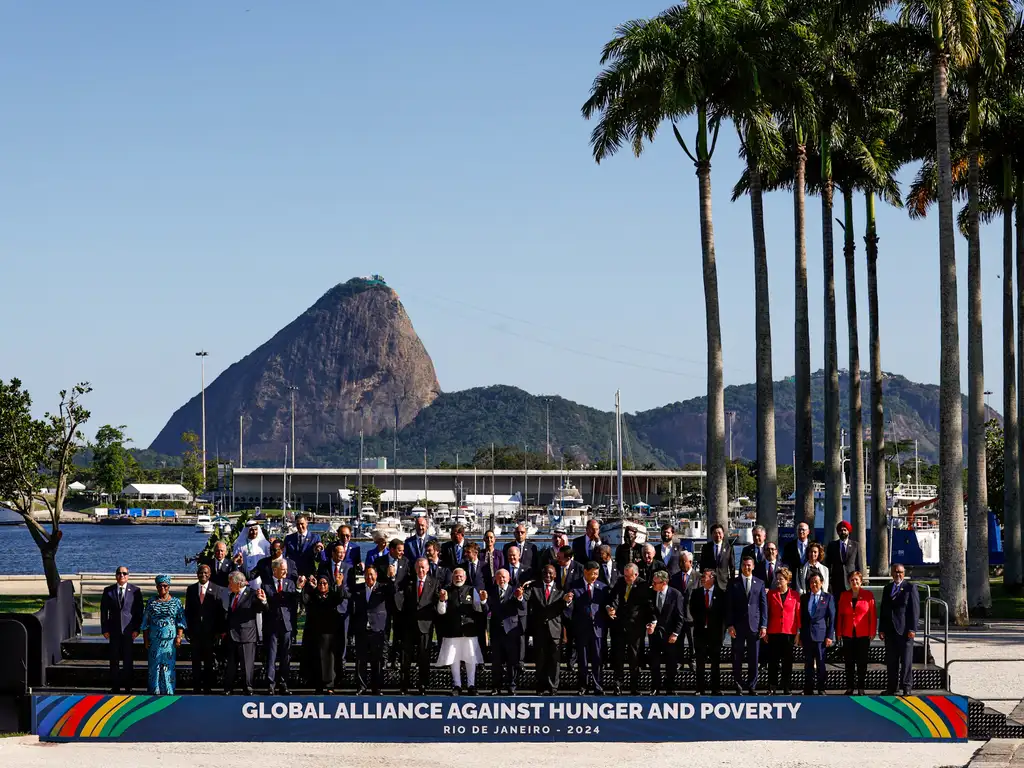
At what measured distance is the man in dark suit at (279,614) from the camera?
1950 cm

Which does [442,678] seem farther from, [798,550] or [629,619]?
[798,550]

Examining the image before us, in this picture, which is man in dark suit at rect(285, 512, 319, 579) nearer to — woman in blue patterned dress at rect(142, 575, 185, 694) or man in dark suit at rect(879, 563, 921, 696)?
woman in blue patterned dress at rect(142, 575, 185, 694)

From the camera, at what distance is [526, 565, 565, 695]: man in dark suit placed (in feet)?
63.8

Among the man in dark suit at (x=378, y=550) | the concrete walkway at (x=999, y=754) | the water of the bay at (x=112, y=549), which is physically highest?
the man in dark suit at (x=378, y=550)

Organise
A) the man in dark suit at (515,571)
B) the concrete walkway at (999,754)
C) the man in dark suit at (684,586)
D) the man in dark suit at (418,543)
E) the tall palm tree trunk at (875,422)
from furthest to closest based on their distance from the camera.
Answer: the tall palm tree trunk at (875,422), the man in dark suit at (418,543), the man in dark suit at (515,571), the man in dark suit at (684,586), the concrete walkway at (999,754)

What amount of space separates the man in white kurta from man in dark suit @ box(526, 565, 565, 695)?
0.73 m

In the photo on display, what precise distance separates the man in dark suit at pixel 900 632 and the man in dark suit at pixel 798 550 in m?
1.51

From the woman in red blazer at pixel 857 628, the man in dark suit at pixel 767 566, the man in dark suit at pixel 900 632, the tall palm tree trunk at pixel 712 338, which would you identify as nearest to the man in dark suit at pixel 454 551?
the man in dark suit at pixel 767 566

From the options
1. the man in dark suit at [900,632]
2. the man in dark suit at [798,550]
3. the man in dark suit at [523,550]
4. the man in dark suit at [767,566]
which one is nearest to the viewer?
the man in dark suit at [900,632]

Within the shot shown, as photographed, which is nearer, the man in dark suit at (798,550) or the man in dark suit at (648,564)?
the man in dark suit at (648,564)

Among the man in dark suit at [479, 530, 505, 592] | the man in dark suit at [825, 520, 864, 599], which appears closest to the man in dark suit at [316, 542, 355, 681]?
the man in dark suit at [479, 530, 505, 592]

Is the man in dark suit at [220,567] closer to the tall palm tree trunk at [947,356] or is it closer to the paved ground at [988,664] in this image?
the paved ground at [988,664]

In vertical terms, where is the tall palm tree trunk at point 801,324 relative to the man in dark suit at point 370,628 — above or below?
above

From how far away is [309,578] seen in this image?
19859 mm
